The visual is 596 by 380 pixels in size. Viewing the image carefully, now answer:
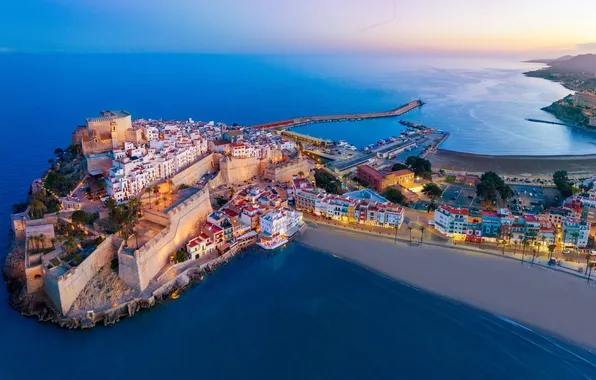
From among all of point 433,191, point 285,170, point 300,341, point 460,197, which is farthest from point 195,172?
point 460,197

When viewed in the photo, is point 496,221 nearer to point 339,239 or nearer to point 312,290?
point 339,239

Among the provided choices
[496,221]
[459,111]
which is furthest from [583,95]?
[496,221]

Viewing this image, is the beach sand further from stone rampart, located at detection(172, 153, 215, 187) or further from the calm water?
stone rampart, located at detection(172, 153, 215, 187)

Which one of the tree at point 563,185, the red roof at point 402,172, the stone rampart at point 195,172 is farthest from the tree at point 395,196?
the stone rampart at point 195,172

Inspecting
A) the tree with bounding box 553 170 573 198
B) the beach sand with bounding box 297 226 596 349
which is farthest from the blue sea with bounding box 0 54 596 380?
the tree with bounding box 553 170 573 198

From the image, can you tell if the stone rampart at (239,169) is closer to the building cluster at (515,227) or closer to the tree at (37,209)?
the tree at (37,209)

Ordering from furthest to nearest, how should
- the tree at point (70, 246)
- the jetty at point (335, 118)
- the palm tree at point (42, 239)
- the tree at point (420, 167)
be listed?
the jetty at point (335, 118) < the tree at point (420, 167) < the palm tree at point (42, 239) < the tree at point (70, 246)
